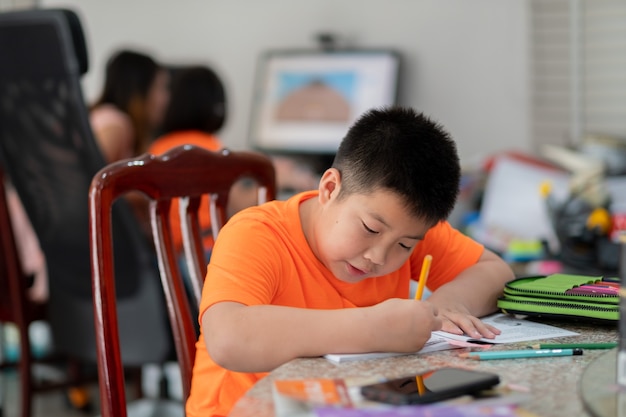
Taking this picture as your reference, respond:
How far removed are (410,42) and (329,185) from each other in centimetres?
201

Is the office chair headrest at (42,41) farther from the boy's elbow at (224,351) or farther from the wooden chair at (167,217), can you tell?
the boy's elbow at (224,351)

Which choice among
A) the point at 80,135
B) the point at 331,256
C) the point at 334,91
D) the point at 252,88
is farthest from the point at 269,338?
the point at 252,88

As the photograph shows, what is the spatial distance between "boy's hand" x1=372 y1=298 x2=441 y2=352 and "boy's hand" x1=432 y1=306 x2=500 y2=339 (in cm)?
8

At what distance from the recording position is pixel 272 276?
1.09 m

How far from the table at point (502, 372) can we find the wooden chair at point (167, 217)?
328 millimetres

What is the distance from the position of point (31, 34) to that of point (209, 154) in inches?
34.4

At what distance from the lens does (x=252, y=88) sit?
11.6 ft

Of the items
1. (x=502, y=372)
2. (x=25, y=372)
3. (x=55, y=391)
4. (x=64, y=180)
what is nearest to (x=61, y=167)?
(x=64, y=180)

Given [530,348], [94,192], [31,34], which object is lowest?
[530,348]

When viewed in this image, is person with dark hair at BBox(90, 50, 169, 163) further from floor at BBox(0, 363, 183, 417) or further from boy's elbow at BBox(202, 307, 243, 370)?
boy's elbow at BBox(202, 307, 243, 370)

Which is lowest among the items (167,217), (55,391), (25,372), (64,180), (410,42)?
(55,391)

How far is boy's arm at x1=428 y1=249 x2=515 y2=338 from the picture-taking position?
103 centimetres

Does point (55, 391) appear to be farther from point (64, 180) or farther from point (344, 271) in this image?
point (344, 271)

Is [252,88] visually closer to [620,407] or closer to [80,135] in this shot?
[80,135]
